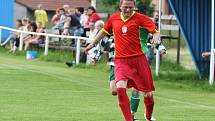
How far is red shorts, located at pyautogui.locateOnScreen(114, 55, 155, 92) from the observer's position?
1220cm

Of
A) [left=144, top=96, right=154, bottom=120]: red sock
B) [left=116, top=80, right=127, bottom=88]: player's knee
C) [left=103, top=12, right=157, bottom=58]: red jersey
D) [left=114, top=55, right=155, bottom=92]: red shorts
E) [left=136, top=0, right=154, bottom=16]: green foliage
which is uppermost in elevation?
[left=136, top=0, right=154, bottom=16]: green foliage

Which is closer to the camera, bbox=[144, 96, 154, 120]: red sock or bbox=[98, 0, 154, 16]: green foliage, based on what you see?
bbox=[144, 96, 154, 120]: red sock

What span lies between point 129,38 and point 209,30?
1045cm

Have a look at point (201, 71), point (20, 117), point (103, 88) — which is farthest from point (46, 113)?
point (201, 71)

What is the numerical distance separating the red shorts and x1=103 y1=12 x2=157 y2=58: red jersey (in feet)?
0.32

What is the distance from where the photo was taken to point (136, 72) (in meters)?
12.3

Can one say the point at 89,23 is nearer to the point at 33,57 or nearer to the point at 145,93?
the point at 33,57

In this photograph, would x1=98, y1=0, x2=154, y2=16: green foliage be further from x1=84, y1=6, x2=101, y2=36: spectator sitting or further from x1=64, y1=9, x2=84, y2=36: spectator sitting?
x1=84, y1=6, x2=101, y2=36: spectator sitting

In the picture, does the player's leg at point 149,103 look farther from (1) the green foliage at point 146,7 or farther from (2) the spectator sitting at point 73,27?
(1) the green foliage at point 146,7

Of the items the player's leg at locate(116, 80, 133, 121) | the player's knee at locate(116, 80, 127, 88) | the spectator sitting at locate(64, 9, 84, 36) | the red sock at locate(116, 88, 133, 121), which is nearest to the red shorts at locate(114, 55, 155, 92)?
the player's knee at locate(116, 80, 127, 88)

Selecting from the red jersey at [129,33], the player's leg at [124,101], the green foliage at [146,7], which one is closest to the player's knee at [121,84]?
the player's leg at [124,101]

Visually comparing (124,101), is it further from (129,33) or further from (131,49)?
(129,33)

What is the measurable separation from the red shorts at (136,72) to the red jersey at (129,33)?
10cm

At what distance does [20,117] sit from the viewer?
1287 cm
